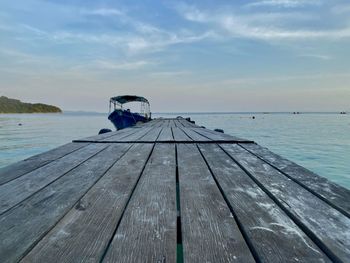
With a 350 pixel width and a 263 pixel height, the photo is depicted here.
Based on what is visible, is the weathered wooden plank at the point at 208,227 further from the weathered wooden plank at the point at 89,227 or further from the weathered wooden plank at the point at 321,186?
the weathered wooden plank at the point at 321,186

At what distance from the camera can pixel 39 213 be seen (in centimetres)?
138

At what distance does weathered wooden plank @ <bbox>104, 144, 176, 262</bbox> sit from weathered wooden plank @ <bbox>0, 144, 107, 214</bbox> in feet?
2.58

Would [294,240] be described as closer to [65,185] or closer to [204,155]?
[65,185]

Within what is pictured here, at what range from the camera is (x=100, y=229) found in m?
1.19

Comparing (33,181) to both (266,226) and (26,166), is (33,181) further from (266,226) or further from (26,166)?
(266,226)

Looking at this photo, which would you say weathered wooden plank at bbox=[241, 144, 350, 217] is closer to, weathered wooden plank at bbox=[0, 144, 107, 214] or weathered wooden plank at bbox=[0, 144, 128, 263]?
weathered wooden plank at bbox=[0, 144, 128, 263]

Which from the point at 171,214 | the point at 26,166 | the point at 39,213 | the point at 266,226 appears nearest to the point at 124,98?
the point at 26,166

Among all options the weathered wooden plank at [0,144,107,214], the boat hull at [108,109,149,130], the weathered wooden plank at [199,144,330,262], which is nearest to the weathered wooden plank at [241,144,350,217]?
the weathered wooden plank at [199,144,330,262]

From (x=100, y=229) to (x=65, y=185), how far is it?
87 centimetres

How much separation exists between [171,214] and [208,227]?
0.25 m

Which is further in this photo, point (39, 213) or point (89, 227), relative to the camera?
point (39, 213)

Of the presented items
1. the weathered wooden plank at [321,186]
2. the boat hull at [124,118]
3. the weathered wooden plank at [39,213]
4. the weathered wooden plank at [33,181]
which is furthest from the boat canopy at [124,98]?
the weathered wooden plank at [321,186]

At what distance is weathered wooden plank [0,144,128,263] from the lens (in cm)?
105

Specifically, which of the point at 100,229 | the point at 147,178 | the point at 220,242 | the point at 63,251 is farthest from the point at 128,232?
the point at 147,178
